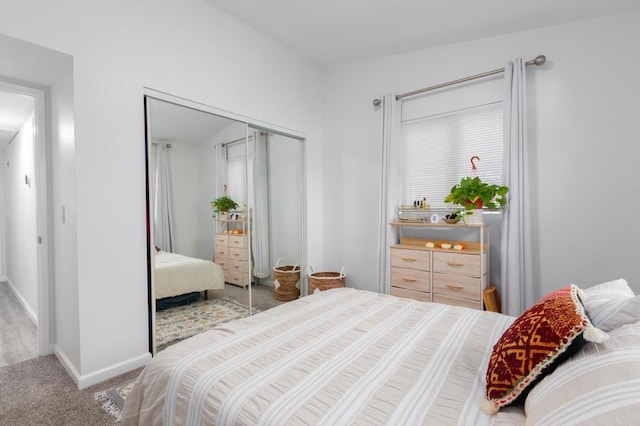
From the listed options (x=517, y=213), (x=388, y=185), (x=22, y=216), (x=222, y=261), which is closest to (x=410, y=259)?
(x=388, y=185)

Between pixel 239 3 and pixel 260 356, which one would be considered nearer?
pixel 260 356

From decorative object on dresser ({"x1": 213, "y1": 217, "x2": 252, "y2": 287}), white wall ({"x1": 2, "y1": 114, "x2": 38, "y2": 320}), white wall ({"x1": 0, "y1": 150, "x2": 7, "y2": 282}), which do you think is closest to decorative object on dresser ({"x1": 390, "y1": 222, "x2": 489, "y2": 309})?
decorative object on dresser ({"x1": 213, "y1": 217, "x2": 252, "y2": 287})

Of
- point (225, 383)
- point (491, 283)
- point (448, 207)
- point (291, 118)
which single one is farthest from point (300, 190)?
point (225, 383)

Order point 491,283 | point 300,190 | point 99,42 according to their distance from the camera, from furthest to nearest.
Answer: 1. point 300,190
2. point 491,283
3. point 99,42

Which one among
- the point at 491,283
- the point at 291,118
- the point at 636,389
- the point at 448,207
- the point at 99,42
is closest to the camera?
the point at 636,389

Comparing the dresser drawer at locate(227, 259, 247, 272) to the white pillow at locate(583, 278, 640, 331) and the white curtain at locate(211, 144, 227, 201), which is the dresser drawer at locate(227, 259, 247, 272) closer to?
the white curtain at locate(211, 144, 227, 201)

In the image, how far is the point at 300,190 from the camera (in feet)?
12.6

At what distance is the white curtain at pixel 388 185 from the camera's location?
333 centimetres

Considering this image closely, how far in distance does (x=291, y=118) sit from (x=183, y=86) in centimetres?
138

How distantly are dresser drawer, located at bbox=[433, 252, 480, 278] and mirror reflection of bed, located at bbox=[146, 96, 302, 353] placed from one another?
182 centimetres

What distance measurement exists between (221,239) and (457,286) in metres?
2.25

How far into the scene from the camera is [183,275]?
259 cm

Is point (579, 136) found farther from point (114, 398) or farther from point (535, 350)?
point (114, 398)

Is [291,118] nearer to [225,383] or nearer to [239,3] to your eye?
[239,3]
